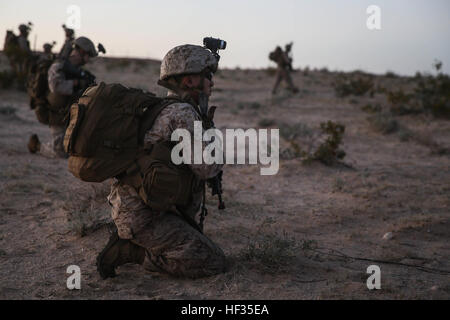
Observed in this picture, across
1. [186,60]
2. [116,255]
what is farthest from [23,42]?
[116,255]

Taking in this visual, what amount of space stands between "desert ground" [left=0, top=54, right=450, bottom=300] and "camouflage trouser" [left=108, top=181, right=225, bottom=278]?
11 centimetres

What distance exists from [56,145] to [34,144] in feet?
1.64

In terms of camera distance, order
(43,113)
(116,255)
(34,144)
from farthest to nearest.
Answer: (34,144) → (43,113) → (116,255)

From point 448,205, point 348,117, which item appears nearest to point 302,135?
point 348,117

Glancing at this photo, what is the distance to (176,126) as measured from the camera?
314 centimetres

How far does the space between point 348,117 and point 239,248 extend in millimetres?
9118

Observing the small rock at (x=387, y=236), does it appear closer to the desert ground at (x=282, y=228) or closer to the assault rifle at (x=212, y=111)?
the desert ground at (x=282, y=228)

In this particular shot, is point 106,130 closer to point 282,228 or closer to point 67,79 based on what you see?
point 282,228

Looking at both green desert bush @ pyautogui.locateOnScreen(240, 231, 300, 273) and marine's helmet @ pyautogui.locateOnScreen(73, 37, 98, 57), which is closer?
green desert bush @ pyautogui.locateOnScreen(240, 231, 300, 273)

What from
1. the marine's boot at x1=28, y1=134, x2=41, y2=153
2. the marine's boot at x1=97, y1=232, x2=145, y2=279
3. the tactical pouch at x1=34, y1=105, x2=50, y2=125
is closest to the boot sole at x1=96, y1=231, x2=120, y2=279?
the marine's boot at x1=97, y1=232, x2=145, y2=279

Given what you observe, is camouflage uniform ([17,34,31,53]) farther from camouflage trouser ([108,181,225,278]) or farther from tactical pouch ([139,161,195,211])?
tactical pouch ([139,161,195,211])

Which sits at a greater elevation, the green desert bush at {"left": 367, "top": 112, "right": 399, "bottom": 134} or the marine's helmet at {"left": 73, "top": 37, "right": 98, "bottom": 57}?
the marine's helmet at {"left": 73, "top": 37, "right": 98, "bottom": 57}

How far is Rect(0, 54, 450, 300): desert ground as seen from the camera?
3270 mm

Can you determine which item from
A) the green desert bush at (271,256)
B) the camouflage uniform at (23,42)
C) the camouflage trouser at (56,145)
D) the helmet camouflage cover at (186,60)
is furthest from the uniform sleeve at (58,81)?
A: the camouflage uniform at (23,42)
